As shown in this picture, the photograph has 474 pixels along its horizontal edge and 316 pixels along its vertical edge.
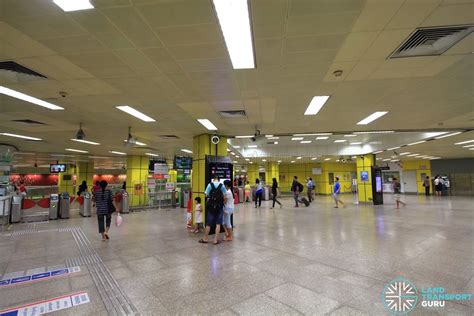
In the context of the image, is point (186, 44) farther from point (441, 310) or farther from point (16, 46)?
point (441, 310)

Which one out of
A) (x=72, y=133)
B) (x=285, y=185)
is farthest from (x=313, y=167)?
(x=72, y=133)

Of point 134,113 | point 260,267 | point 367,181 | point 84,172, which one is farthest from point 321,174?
point 84,172

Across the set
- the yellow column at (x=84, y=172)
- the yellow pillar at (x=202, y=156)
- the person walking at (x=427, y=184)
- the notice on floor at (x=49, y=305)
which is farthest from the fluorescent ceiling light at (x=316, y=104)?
the person walking at (x=427, y=184)

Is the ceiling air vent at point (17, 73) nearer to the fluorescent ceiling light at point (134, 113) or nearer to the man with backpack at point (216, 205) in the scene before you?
the fluorescent ceiling light at point (134, 113)

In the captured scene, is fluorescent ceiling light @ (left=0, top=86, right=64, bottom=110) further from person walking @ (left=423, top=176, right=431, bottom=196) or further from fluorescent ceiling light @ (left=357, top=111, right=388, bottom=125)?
person walking @ (left=423, top=176, right=431, bottom=196)

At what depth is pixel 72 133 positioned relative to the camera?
8500mm

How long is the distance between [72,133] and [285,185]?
22.9 m

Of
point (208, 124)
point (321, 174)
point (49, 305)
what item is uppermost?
point (208, 124)

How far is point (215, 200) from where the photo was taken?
19.5 ft

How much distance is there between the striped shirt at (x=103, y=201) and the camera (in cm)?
637

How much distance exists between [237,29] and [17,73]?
3.86 metres

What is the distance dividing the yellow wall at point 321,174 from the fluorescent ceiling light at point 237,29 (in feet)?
78.5

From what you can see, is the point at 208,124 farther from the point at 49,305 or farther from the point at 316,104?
the point at 49,305

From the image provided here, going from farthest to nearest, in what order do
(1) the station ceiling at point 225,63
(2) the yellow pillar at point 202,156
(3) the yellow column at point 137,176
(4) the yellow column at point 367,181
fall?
(3) the yellow column at point 137,176
(4) the yellow column at point 367,181
(2) the yellow pillar at point 202,156
(1) the station ceiling at point 225,63
